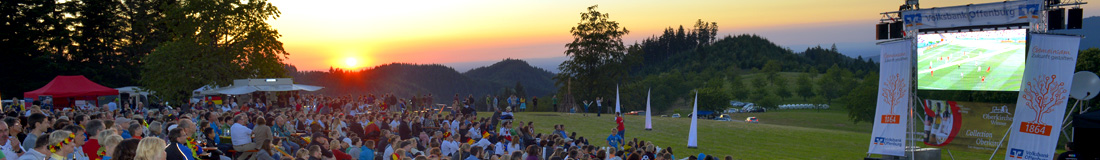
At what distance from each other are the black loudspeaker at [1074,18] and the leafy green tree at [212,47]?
93.2 feet

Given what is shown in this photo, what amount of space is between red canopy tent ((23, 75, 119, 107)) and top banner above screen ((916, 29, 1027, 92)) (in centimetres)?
2853

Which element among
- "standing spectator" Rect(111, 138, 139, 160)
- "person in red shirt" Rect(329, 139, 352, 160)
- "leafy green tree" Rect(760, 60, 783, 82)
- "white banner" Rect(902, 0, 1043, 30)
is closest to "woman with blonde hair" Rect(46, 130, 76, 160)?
"standing spectator" Rect(111, 138, 139, 160)

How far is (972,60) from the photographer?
16.7 meters

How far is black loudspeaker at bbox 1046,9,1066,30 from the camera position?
14227 millimetres

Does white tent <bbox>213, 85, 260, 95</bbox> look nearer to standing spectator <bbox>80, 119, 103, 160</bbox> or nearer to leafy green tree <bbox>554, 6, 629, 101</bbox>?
standing spectator <bbox>80, 119, 103, 160</bbox>

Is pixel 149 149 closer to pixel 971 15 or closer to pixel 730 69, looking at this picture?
pixel 971 15

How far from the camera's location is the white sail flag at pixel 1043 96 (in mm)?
13852

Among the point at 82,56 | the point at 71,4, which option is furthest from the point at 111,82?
the point at 71,4

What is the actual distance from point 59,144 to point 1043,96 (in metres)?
15.4

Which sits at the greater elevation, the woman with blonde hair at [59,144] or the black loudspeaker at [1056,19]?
the black loudspeaker at [1056,19]

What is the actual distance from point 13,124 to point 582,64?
45137 mm

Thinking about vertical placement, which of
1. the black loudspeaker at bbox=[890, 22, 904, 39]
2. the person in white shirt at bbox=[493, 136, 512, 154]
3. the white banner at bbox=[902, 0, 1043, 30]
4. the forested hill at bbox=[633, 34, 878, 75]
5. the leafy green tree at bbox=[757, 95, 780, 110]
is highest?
the forested hill at bbox=[633, 34, 878, 75]

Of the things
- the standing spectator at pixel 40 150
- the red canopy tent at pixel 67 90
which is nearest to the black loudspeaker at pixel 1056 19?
the standing spectator at pixel 40 150

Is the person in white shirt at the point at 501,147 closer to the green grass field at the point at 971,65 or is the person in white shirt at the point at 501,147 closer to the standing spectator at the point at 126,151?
the standing spectator at the point at 126,151
